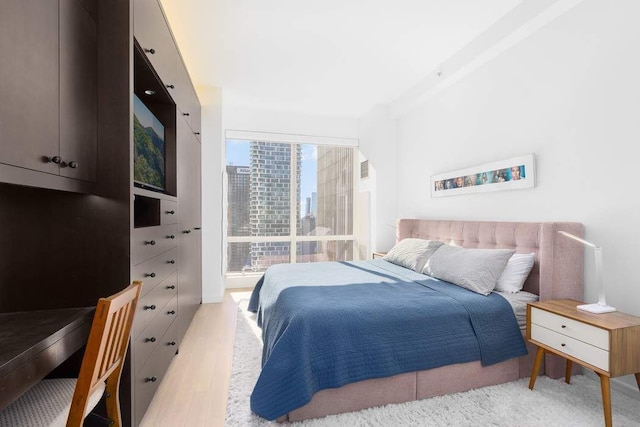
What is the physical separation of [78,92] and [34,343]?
0.99m

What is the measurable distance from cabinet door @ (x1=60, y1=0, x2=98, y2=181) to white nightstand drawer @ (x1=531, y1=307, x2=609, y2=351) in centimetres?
260

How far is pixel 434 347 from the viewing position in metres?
1.87

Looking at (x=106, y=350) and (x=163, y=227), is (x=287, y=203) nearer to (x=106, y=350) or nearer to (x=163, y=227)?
(x=163, y=227)

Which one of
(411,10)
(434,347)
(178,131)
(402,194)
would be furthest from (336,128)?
(434,347)

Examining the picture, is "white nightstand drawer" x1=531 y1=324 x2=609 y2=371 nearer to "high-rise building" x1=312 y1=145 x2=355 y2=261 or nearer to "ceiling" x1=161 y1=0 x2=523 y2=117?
"ceiling" x1=161 y1=0 x2=523 y2=117

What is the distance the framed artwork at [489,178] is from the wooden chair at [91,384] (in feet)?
9.20

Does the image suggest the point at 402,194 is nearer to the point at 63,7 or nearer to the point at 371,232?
the point at 371,232

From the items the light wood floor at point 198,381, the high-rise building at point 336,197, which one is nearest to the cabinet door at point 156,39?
the light wood floor at point 198,381

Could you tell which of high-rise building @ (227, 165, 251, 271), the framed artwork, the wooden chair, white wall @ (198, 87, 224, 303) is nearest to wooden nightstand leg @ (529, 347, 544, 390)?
the framed artwork

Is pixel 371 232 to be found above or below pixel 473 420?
above

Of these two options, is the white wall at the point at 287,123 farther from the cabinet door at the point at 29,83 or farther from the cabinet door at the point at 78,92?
the cabinet door at the point at 29,83

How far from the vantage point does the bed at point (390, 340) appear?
5.51ft

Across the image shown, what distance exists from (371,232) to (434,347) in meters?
2.88

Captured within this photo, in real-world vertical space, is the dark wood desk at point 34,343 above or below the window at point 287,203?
below
